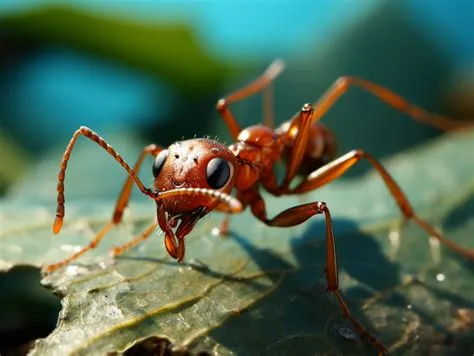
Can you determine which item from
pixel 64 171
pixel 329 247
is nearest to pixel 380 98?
pixel 329 247

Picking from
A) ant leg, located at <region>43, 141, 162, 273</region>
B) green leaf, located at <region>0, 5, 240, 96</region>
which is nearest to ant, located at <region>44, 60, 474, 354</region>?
ant leg, located at <region>43, 141, 162, 273</region>

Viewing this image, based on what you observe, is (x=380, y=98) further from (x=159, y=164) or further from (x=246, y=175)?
(x=159, y=164)

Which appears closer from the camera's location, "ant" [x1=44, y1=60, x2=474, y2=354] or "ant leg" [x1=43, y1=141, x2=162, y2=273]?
"ant" [x1=44, y1=60, x2=474, y2=354]

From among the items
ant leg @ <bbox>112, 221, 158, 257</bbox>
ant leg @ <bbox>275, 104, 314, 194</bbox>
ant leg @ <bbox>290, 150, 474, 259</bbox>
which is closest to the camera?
ant leg @ <bbox>112, 221, 158, 257</bbox>

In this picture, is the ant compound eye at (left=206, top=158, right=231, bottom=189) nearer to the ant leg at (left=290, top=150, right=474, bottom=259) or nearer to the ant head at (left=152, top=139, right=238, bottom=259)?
A: the ant head at (left=152, top=139, right=238, bottom=259)

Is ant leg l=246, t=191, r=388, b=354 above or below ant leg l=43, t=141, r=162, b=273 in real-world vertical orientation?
below

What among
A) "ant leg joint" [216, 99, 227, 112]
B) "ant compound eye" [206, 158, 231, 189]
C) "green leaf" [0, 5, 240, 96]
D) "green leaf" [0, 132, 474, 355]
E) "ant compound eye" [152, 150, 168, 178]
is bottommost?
"green leaf" [0, 132, 474, 355]

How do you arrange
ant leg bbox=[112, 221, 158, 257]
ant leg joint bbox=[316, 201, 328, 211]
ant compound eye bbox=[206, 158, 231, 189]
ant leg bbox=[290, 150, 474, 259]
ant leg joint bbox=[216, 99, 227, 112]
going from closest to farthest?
ant compound eye bbox=[206, 158, 231, 189] → ant leg joint bbox=[316, 201, 328, 211] → ant leg bbox=[112, 221, 158, 257] → ant leg bbox=[290, 150, 474, 259] → ant leg joint bbox=[216, 99, 227, 112]

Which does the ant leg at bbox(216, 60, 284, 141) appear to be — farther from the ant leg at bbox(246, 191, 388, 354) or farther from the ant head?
the ant head
